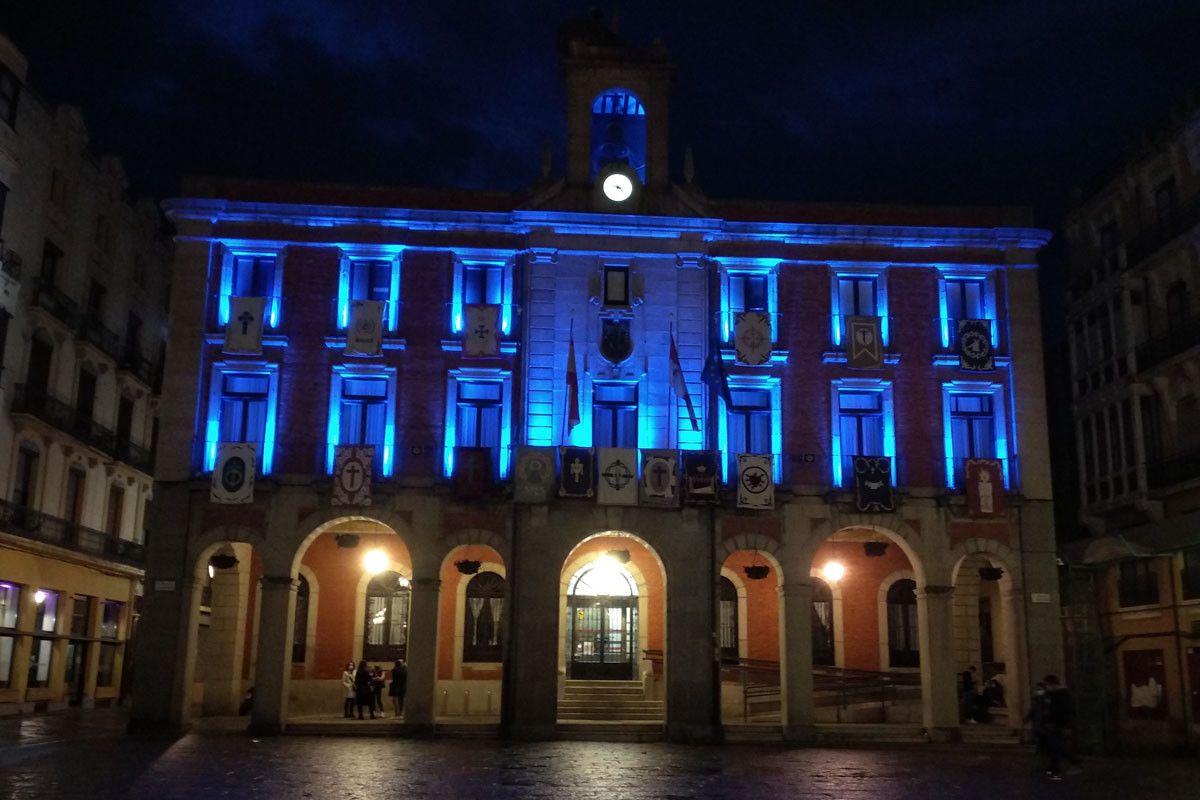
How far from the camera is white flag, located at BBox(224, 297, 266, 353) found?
100 feet

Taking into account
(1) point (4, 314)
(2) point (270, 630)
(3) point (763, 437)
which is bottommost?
(2) point (270, 630)

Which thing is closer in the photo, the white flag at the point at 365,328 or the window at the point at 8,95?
the white flag at the point at 365,328

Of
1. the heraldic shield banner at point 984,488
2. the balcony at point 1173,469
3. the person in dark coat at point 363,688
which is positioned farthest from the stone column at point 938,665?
the person in dark coat at point 363,688

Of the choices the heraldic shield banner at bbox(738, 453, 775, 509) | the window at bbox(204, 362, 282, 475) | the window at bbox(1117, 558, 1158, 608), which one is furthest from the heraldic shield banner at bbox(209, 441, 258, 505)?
the window at bbox(1117, 558, 1158, 608)

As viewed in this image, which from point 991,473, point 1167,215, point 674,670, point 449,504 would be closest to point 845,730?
point 674,670

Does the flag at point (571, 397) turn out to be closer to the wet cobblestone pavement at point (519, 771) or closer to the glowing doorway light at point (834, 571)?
the wet cobblestone pavement at point (519, 771)

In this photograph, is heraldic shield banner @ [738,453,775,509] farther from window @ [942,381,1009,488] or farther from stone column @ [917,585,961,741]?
window @ [942,381,1009,488]

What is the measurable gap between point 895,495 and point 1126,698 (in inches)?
362

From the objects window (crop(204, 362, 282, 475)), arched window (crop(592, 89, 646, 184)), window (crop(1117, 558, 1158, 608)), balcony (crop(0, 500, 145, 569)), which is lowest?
window (crop(1117, 558, 1158, 608))

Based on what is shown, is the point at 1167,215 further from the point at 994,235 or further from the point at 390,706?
the point at 390,706

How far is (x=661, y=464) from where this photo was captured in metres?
29.8

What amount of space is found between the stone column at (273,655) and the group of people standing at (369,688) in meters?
2.17

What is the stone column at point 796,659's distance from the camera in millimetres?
29109

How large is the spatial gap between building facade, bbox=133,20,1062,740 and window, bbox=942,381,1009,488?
74 mm
